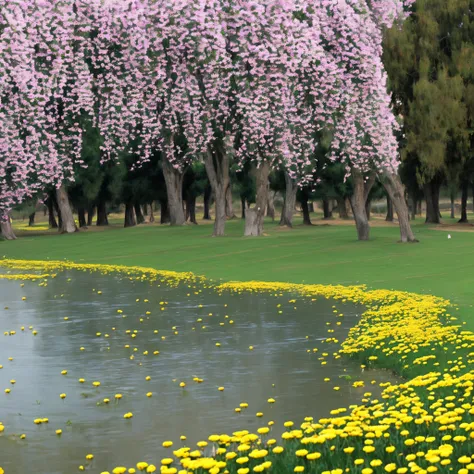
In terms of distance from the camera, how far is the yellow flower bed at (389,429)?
838 centimetres

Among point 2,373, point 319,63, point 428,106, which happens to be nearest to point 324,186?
point 428,106

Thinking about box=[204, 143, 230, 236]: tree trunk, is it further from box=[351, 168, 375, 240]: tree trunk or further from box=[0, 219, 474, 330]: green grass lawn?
box=[351, 168, 375, 240]: tree trunk

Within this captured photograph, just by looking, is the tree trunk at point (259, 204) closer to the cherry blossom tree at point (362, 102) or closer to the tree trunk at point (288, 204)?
the cherry blossom tree at point (362, 102)

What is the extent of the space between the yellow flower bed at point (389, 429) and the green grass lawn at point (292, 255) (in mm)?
2850

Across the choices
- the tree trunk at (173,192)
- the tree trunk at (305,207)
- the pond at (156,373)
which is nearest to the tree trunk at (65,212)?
the tree trunk at (173,192)

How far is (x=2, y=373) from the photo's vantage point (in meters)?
14.9

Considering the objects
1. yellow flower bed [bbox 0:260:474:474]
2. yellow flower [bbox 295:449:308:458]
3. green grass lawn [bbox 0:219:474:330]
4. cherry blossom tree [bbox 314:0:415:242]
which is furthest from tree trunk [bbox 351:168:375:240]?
yellow flower [bbox 295:449:308:458]

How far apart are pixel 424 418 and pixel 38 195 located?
187 feet

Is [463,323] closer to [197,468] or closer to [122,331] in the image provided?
[122,331]

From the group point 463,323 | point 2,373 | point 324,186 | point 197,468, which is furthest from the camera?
point 324,186

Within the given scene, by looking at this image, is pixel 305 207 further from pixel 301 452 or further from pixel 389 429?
pixel 301 452

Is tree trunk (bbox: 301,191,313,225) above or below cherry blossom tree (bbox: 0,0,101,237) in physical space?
below

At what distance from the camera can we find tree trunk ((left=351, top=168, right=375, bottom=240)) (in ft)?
153

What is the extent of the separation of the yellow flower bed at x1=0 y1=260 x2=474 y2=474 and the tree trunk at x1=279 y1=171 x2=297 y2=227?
52084mm
